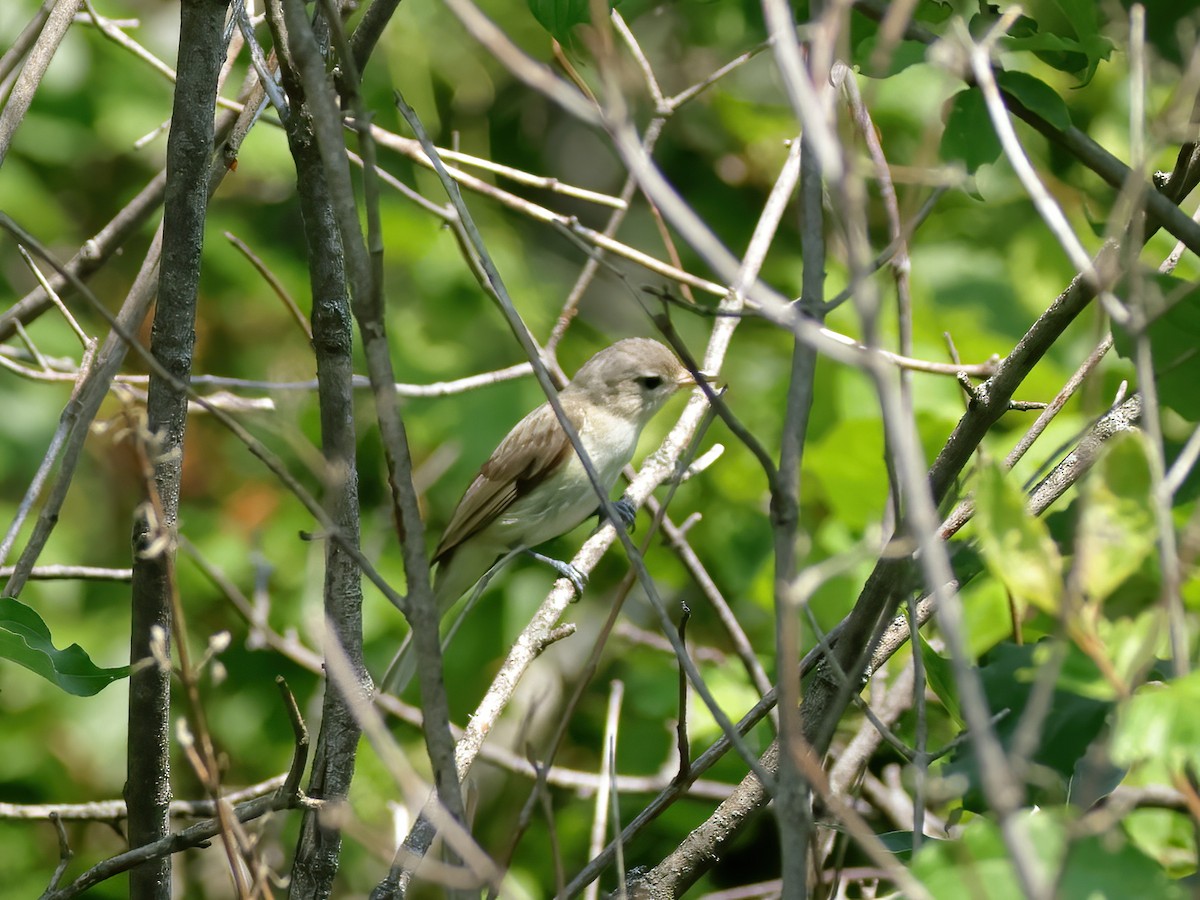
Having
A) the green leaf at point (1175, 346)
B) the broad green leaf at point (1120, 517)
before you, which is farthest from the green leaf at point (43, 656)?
the green leaf at point (1175, 346)

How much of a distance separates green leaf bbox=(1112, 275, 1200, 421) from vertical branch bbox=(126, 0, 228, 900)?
1352 millimetres

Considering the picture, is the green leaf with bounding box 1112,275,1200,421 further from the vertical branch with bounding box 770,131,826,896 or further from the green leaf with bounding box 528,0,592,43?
the green leaf with bounding box 528,0,592,43

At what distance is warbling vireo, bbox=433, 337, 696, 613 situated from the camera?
4.45 meters

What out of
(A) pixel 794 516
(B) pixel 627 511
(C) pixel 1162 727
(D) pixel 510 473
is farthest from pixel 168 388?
(D) pixel 510 473

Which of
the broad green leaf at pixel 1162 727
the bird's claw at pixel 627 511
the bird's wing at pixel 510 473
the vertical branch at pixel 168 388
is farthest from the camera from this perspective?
the bird's wing at pixel 510 473

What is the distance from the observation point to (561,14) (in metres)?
1.82

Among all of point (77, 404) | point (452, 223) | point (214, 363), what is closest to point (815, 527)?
point (452, 223)

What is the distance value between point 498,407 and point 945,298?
1.73 m

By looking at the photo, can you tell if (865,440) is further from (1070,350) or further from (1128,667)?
(1128,667)

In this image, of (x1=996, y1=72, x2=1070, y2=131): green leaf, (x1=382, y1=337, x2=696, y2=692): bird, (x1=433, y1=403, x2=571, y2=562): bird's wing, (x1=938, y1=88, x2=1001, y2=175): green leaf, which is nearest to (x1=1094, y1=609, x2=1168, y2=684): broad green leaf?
(x1=938, y1=88, x2=1001, y2=175): green leaf

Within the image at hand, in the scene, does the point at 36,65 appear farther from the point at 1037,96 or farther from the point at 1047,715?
the point at 1047,715

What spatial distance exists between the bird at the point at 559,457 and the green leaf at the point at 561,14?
255 cm

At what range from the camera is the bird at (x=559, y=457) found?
14.6ft

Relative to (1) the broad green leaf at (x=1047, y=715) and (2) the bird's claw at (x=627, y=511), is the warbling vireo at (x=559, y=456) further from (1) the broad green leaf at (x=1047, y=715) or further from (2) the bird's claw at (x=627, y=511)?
(1) the broad green leaf at (x=1047, y=715)
